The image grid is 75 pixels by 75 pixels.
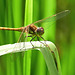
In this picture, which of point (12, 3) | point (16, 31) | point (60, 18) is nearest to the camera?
point (12, 3)

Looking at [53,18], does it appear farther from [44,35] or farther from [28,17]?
[28,17]

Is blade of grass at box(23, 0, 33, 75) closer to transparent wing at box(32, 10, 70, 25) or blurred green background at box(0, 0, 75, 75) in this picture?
blurred green background at box(0, 0, 75, 75)

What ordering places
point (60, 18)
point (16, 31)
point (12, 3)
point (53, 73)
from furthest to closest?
point (60, 18) → point (16, 31) → point (12, 3) → point (53, 73)

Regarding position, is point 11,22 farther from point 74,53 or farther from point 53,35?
point 74,53

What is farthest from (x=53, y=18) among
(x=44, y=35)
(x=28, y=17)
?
(x=28, y=17)

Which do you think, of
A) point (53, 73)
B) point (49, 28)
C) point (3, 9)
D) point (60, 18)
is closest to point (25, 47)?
point (53, 73)

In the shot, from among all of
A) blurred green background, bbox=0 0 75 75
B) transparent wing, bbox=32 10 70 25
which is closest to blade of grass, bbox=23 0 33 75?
blurred green background, bbox=0 0 75 75

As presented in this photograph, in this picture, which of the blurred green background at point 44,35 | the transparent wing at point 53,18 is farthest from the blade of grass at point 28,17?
the transparent wing at point 53,18

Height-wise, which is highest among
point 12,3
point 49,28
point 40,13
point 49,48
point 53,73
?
point 12,3
